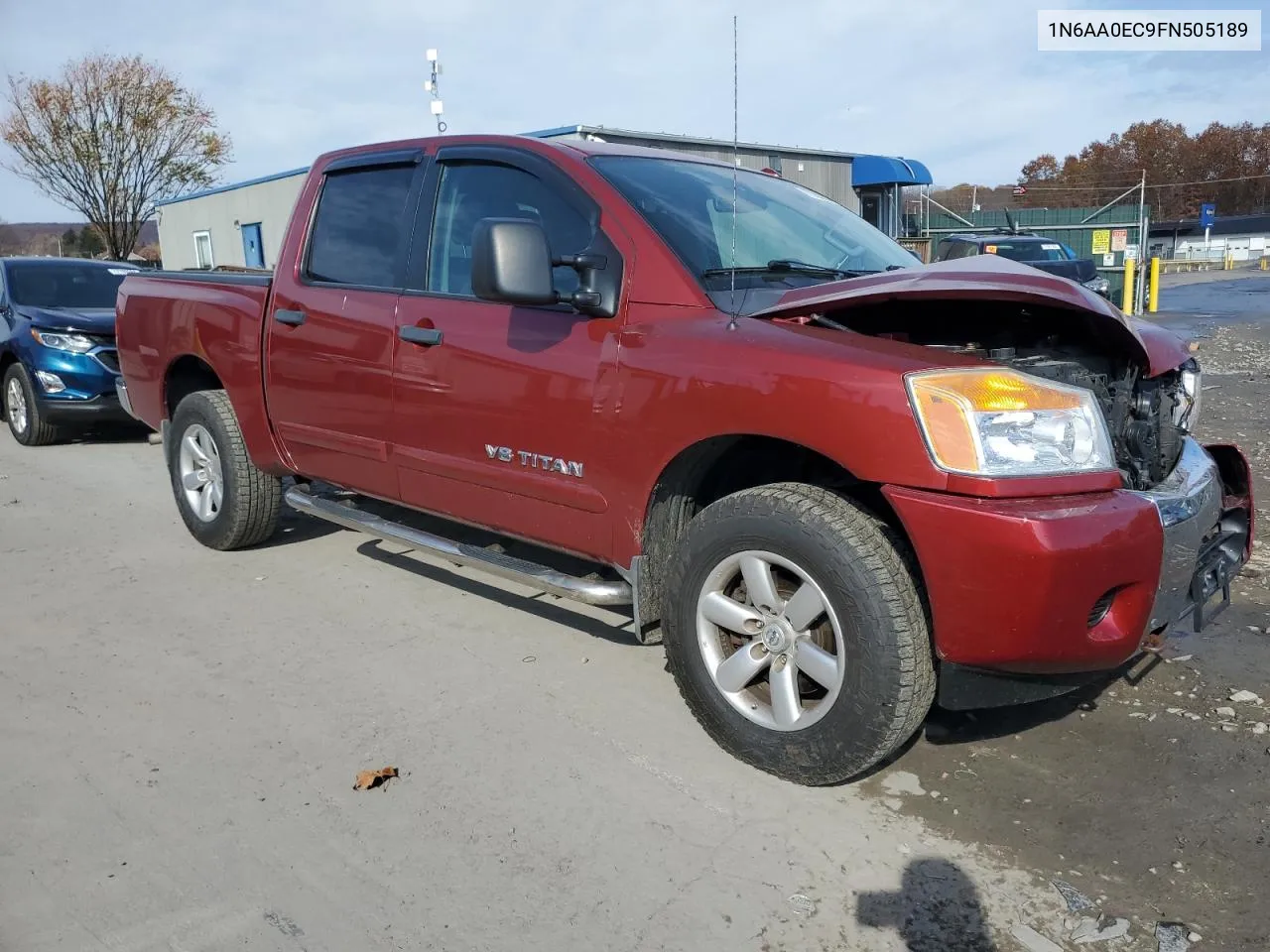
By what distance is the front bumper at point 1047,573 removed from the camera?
239cm

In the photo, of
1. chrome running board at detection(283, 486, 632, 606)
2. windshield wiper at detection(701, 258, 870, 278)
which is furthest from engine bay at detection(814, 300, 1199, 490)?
chrome running board at detection(283, 486, 632, 606)

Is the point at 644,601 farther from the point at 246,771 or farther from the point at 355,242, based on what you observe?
the point at 355,242

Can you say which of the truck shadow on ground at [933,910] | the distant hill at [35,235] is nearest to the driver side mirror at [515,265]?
the truck shadow on ground at [933,910]

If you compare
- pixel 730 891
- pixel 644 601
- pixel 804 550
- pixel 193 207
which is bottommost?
pixel 730 891

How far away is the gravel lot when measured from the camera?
94.0 inches

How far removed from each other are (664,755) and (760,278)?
61.3 inches

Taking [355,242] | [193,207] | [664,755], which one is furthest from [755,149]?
[664,755]

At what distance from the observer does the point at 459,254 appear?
12.5 feet

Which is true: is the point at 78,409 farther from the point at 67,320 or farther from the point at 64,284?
the point at 64,284

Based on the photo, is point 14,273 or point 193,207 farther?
point 193,207

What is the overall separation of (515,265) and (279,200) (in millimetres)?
22734

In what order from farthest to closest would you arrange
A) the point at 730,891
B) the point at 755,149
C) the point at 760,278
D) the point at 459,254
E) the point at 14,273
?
the point at 755,149, the point at 14,273, the point at 459,254, the point at 760,278, the point at 730,891

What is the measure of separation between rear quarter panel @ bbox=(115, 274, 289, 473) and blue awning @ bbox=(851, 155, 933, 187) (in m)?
22.7

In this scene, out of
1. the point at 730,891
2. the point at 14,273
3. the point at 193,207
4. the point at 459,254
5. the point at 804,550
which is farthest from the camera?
the point at 193,207
